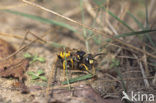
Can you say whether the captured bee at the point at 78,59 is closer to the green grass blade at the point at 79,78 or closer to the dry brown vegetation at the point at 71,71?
the dry brown vegetation at the point at 71,71

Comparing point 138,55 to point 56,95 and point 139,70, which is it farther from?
point 56,95

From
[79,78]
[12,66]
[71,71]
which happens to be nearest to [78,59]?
[71,71]

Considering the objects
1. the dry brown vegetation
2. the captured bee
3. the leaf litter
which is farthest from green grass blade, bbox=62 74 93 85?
the leaf litter

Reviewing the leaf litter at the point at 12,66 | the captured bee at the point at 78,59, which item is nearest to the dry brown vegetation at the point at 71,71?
the leaf litter at the point at 12,66

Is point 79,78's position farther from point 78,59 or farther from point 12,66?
point 12,66

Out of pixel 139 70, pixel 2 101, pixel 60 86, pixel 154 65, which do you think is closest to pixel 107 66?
pixel 139 70

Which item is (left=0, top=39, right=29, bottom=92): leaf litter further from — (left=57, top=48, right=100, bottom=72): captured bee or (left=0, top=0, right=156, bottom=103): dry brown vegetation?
(left=57, top=48, right=100, bottom=72): captured bee

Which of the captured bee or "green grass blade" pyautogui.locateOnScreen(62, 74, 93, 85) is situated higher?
the captured bee

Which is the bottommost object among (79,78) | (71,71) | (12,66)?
(79,78)
